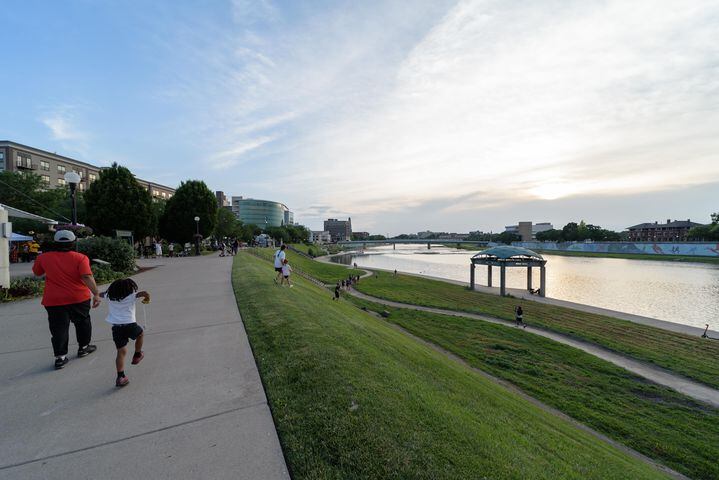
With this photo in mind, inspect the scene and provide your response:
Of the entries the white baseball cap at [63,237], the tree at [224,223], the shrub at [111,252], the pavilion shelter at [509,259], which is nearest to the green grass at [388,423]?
the white baseball cap at [63,237]

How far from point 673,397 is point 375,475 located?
1429cm

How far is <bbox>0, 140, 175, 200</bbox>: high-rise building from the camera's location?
54219mm

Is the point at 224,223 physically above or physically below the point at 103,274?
above

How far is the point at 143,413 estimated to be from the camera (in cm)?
393

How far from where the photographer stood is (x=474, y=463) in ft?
10.9

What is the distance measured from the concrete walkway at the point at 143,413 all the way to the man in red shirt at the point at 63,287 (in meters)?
0.67

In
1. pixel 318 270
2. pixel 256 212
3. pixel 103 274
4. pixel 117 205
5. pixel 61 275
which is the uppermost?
pixel 256 212

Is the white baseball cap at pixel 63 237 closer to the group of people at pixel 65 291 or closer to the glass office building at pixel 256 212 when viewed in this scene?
the group of people at pixel 65 291

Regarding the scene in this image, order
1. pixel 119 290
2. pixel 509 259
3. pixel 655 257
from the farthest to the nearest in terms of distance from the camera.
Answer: pixel 655 257 → pixel 509 259 → pixel 119 290

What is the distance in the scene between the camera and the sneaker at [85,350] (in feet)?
18.7

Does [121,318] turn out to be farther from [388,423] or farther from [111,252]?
[111,252]

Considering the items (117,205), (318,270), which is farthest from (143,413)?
(318,270)

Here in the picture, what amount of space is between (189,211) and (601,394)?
44.9 m

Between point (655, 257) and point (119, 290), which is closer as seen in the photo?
point (119, 290)
